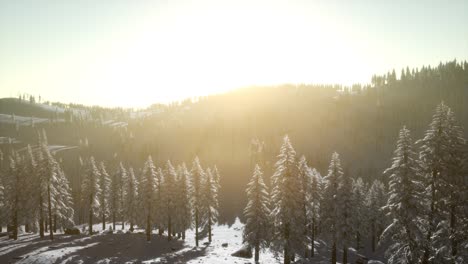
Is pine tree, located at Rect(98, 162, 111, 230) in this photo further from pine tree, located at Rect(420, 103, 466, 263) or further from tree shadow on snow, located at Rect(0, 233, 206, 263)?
pine tree, located at Rect(420, 103, 466, 263)

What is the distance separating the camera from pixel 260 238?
42688 millimetres

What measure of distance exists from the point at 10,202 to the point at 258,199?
43753 mm

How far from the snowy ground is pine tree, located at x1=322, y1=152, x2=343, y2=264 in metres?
8.97

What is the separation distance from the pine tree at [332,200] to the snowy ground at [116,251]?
29.4ft

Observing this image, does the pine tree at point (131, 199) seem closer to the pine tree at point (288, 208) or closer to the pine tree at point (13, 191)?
the pine tree at point (13, 191)

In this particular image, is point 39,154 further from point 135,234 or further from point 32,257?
point 135,234

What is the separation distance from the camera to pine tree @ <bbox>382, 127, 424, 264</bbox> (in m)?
23.3

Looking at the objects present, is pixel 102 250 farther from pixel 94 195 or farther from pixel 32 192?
pixel 94 195

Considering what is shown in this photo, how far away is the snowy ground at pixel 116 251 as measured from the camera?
39000 mm

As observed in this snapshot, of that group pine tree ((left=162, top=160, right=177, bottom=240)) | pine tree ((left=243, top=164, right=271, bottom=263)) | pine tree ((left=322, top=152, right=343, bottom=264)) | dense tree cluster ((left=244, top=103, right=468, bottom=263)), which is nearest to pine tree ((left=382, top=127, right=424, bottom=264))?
dense tree cluster ((left=244, top=103, right=468, bottom=263))

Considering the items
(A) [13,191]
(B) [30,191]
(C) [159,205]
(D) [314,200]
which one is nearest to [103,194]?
(B) [30,191]

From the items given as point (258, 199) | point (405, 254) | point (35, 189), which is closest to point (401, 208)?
point (405, 254)

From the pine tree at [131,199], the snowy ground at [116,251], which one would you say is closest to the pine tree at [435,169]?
the snowy ground at [116,251]

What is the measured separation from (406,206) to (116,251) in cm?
3983
